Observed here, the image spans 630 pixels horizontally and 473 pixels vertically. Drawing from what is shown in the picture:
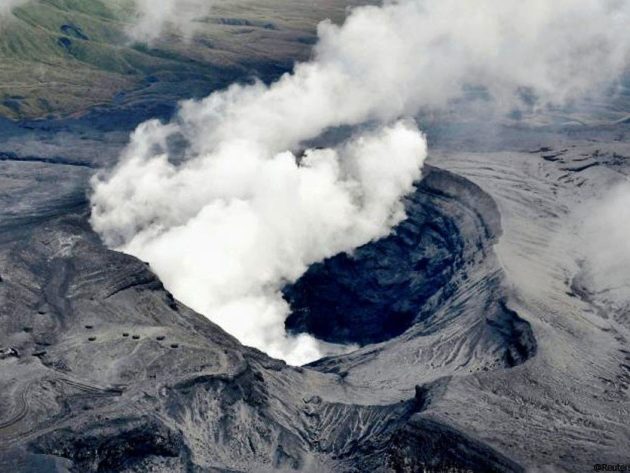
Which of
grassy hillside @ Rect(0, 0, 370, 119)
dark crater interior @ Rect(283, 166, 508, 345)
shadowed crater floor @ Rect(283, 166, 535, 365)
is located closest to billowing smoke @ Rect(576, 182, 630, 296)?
shadowed crater floor @ Rect(283, 166, 535, 365)

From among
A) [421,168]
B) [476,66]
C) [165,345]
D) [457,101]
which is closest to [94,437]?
[165,345]

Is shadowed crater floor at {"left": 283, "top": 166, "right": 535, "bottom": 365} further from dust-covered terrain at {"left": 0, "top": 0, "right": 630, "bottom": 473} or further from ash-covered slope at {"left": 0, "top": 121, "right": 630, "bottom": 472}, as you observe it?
ash-covered slope at {"left": 0, "top": 121, "right": 630, "bottom": 472}

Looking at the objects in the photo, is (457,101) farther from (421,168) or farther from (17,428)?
(17,428)

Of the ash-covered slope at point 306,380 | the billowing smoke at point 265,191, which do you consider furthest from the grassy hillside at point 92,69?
the ash-covered slope at point 306,380

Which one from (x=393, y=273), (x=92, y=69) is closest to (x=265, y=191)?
(x=393, y=273)

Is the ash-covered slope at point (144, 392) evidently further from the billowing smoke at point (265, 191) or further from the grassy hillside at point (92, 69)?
the grassy hillside at point (92, 69)
